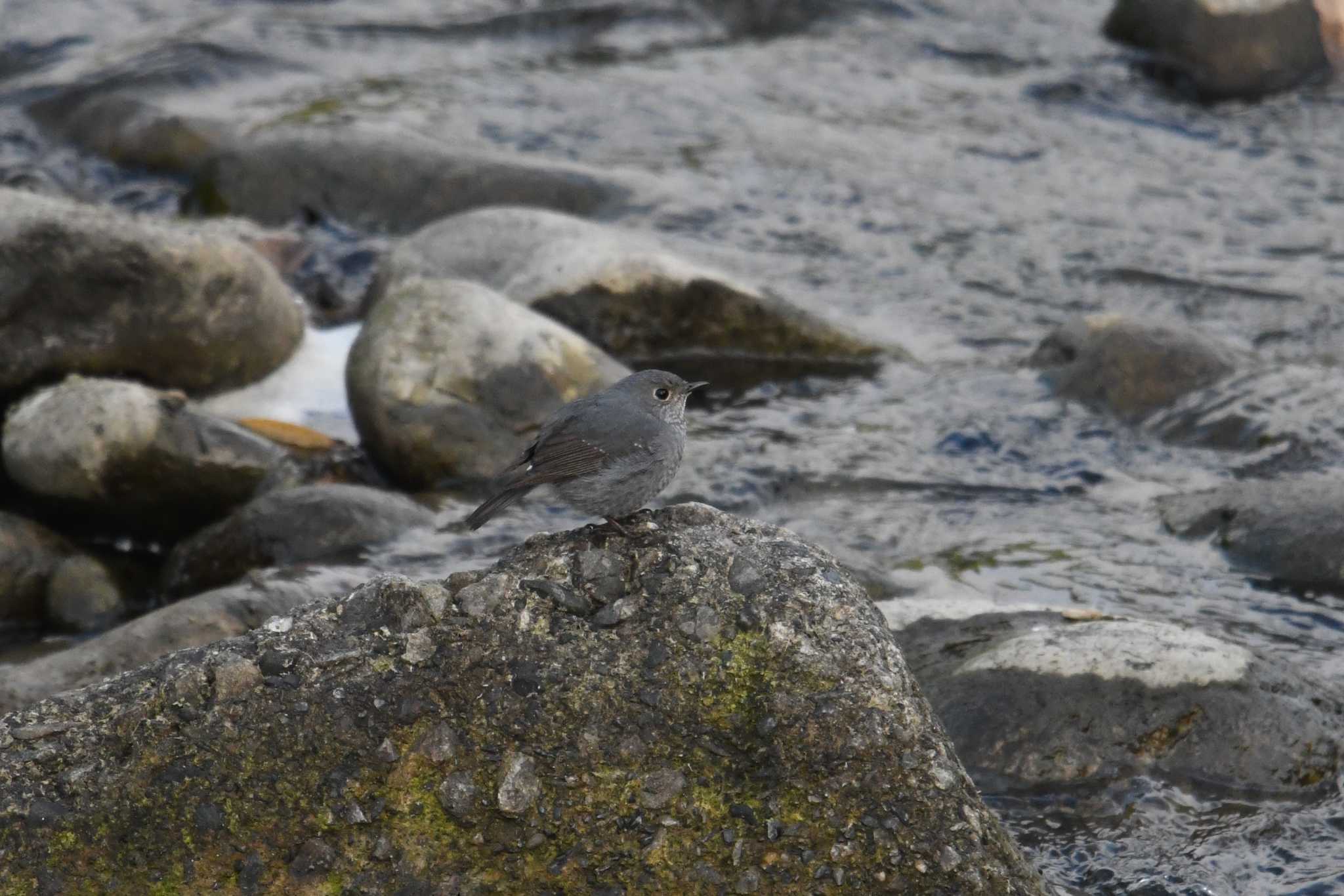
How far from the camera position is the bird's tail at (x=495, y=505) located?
14.1 ft

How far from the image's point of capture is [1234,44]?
511 inches

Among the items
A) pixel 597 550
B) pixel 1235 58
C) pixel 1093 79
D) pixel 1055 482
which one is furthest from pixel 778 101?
pixel 597 550

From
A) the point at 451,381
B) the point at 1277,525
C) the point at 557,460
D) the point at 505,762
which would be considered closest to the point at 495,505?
the point at 557,460

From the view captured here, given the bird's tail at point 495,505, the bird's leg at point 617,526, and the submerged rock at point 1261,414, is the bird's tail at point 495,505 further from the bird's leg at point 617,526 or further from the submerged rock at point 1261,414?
the submerged rock at point 1261,414

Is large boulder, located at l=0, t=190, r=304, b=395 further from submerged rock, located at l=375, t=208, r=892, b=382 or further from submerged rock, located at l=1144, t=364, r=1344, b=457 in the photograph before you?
submerged rock, located at l=1144, t=364, r=1344, b=457

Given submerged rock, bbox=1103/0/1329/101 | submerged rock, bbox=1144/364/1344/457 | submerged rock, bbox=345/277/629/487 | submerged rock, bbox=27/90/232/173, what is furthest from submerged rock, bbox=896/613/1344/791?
submerged rock, bbox=1103/0/1329/101

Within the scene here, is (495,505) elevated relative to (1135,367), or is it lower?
elevated

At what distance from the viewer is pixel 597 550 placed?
12.2ft

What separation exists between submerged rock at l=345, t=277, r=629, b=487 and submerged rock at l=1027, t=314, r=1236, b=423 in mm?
2550

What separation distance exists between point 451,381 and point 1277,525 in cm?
374

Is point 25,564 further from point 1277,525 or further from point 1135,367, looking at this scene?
point 1135,367

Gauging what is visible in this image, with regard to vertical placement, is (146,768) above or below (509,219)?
above

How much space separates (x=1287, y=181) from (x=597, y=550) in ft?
29.5

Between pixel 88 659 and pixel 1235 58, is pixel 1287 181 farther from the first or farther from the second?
pixel 88 659
